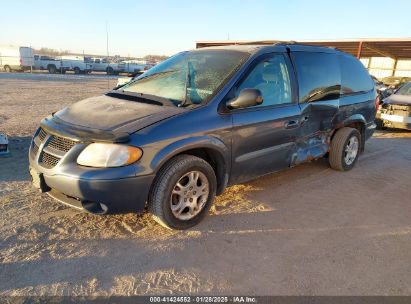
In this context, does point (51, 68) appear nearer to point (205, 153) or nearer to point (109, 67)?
point (109, 67)

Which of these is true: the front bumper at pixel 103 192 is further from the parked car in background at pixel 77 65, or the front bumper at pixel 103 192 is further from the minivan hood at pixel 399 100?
the parked car in background at pixel 77 65

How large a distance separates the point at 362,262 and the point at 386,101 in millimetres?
7790

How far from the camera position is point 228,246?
319 cm

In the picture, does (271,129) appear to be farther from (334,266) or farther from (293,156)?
(334,266)

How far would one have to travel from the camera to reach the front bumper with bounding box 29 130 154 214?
285 cm

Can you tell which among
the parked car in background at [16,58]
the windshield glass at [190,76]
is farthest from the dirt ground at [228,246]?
the parked car in background at [16,58]

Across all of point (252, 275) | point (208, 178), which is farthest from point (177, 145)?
point (252, 275)

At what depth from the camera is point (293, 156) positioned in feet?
14.4

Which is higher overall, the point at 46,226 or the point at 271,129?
the point at 271,129

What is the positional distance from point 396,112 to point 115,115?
8.39 m

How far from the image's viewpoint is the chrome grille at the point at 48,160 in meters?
3.07

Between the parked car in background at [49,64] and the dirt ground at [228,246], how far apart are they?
35.3 metres

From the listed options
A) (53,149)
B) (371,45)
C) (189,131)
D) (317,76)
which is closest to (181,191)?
(189,131)

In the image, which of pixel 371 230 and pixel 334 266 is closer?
pixel 334 266
